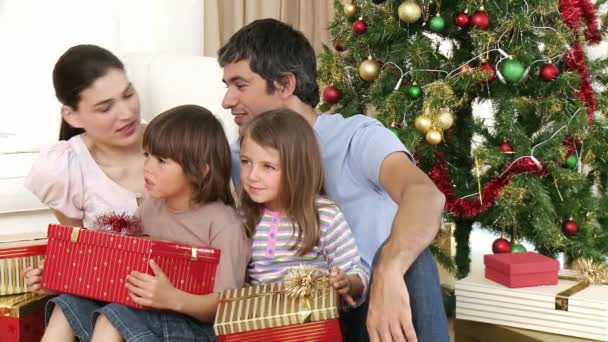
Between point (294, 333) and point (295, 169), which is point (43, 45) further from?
point (294, 333)

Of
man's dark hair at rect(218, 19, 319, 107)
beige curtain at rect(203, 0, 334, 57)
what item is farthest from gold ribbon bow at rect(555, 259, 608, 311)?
beige curtain at rect(203, 0, 334, 57)

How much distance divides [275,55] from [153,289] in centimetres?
73

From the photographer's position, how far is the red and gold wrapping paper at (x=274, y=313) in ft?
4.64

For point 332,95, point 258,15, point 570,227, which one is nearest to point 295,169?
point 332,95

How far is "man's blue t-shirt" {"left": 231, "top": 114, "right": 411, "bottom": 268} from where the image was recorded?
1.80 metres

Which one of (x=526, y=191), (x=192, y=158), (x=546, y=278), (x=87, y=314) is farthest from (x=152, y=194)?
(x=526, y=191)

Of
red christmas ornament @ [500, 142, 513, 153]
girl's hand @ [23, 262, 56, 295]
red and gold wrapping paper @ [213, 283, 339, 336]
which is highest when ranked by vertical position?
red christmas ornament @ [500, 142, 513, 153]

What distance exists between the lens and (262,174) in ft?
5.65

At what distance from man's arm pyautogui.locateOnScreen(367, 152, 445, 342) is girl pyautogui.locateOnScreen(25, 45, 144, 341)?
0.83 meters

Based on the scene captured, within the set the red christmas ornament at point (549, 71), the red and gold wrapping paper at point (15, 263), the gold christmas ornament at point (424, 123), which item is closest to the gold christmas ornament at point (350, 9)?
the gold christmas ornament at point (424, 123)

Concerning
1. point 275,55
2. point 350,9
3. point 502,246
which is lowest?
point 502,246

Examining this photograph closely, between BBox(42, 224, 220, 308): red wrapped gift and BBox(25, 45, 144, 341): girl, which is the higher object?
BBox(25, 45, 144, 341): girl

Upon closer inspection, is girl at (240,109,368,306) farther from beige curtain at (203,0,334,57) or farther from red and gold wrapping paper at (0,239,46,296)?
beige curtain at (203,0,334,57)

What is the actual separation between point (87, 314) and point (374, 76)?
1337mm
